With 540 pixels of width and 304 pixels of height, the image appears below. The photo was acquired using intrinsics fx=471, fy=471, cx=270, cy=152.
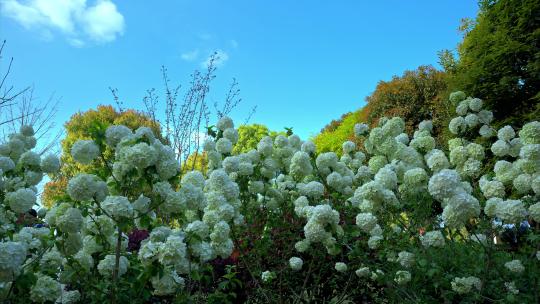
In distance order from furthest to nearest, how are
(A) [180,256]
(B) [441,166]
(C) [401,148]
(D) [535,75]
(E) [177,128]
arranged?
(E) [177,128]
(D) [535,75]
(C) [401,148]
(B) [441,166]
(A) [180,256]

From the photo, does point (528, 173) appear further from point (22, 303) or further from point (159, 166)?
point (22, 303)

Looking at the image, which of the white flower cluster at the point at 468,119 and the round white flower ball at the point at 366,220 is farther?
the white flower cluster at the point at 468,119

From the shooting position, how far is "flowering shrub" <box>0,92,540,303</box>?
2.61 meters

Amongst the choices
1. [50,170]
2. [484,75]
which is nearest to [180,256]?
[50,170]

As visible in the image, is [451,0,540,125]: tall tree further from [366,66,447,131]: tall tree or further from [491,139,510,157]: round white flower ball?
[366,66,447,131]: tall tree

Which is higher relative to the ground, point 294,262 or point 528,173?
point 528,173

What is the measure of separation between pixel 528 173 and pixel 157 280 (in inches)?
109

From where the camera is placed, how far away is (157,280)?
8.43 ft

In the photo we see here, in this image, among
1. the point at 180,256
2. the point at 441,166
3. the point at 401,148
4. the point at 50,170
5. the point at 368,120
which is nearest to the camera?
the point at 180,256

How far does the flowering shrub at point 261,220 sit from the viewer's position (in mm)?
2611

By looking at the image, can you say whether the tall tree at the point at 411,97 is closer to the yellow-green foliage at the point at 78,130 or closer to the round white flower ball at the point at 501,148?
→ the yellow-green foliage at the point at 78,130

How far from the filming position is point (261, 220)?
Answer: 5223mm

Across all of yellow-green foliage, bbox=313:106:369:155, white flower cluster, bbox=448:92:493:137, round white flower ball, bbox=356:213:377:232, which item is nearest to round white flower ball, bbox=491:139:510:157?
white flower cluster, bbox=448:92:493:137

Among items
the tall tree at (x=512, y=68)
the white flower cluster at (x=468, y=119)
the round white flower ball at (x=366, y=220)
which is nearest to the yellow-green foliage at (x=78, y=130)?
the tall tree at (x=512, y=68)
